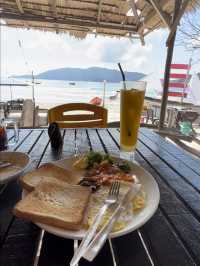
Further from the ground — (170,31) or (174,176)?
(170,31)

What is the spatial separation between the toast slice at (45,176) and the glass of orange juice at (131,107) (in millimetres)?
387

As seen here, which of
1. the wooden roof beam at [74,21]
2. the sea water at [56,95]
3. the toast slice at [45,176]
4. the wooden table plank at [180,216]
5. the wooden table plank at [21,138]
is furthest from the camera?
the sea water at [56,95]

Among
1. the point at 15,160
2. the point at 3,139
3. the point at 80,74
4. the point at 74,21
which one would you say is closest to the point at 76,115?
the point at 3,139

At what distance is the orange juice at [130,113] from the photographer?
0.93 m

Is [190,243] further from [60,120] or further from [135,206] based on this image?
[60,120]

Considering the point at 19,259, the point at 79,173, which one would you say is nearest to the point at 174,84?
the point at 79,173

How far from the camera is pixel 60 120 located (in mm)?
1854

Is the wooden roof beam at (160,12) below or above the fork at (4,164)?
above

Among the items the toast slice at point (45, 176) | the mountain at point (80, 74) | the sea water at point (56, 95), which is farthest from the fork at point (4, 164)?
the mountain at point (80, 74)

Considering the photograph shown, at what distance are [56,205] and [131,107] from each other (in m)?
0.57

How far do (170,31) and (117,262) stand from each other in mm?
2753

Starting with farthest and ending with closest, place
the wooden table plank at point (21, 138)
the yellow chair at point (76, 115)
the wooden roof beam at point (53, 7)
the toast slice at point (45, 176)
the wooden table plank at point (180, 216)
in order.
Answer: the wooden roof beam at point (53, 7), the yellow chair at point (76, 115), the wooden table plank at point (21, 138), the toast slice at point (45, 176), the wooden table plank at point (180, 216)

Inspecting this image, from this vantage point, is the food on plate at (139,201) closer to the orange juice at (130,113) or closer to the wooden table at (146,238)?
the wooden table at (146,238)

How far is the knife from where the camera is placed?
1.18ft
